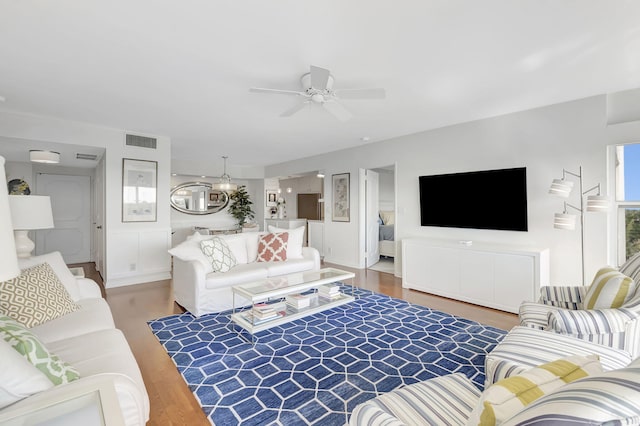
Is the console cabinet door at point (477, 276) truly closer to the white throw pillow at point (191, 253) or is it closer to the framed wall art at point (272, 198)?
the white throw pillow at point (191, 253)

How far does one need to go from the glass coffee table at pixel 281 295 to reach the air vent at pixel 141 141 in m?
3.26

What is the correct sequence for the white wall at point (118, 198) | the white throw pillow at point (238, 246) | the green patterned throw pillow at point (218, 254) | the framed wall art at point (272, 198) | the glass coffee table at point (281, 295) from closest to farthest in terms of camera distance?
1. the glass coffee table at point (281, 295)
2. the green patterned throw pillow at point (218, 254)
3. the white wall at point (118, 198)
4. the white throw pillow at point (238, 246)
5. the framed wall art at point (272, 198)

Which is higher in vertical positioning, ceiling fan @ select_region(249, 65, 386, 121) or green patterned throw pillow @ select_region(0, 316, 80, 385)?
ceiling fan @ select_region(249, 65, 386, 121)

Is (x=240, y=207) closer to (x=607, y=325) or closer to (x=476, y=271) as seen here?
(x=476, y=271)

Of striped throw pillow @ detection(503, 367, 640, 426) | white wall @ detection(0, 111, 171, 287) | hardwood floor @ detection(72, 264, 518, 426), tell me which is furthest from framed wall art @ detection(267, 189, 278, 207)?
striped throw pillow @ detection(503, 367, 640, 426)

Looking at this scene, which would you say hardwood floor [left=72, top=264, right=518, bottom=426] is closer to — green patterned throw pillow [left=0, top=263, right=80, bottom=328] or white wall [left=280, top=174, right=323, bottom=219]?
green patterned throw pillow [left=0, top=263, right=80, bottom=328]

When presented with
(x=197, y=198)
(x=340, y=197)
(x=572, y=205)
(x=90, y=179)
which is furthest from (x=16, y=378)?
(x=197, y=198)

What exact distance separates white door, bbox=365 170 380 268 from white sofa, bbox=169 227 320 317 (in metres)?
2.05

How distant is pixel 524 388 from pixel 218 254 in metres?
3.42

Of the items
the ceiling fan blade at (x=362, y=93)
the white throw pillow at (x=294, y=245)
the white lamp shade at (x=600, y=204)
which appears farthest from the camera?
the white throw pillow at (x=294, y=245)

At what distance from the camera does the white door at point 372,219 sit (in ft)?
19.4

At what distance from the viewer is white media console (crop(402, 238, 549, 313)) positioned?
130 inches

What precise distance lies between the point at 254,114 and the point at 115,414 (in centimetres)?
349

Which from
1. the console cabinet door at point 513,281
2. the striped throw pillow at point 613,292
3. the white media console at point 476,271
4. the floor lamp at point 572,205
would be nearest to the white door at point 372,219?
the white media console at point 476,271
